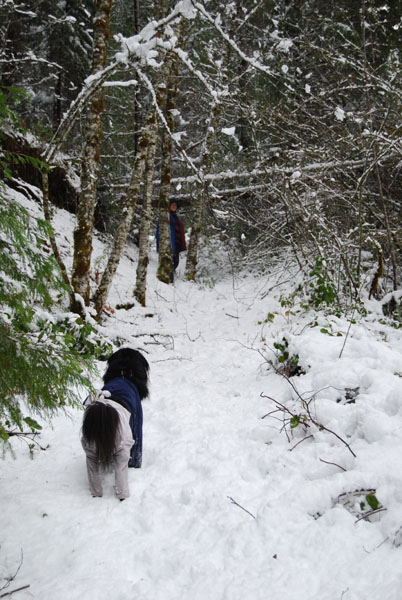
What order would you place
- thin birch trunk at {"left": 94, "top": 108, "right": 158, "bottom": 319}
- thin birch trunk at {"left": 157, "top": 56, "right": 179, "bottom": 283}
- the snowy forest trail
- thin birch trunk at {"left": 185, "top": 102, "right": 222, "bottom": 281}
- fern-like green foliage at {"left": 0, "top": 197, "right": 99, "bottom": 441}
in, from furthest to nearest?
thin birch trunk at {"left": 185, "top": 102, "right": 222, "bottom": 281}
thin birch trunk at {"left": 157, "top": 56, "right": 179, "bottom": 283}
thin birch trunk at {"left": 94, "top": 108, "right": 158, "bottom": 319}
the snowy forest trail
fern-like green foliage at {"left": 0, "top": 197, "right": 99, "bottom": 441}

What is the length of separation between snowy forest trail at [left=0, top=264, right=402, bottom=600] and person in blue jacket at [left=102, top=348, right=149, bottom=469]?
286mm

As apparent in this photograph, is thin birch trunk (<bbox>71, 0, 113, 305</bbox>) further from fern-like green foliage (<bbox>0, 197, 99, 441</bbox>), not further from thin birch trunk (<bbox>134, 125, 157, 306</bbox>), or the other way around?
fern-like green foliage (<bbox>0, 197, 99, 441</bbox>)

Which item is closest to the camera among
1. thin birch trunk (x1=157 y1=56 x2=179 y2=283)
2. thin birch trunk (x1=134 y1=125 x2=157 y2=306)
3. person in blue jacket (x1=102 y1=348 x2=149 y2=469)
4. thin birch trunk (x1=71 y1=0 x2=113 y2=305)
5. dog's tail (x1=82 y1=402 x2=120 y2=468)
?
dog's tail (x1=82 y1=402 x2=120 y2=468)

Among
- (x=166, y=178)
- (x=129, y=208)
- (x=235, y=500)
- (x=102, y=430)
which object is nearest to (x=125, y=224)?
(x=129, y=208)

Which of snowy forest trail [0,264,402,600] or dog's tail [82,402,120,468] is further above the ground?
dog's tail [82,402,120,468]

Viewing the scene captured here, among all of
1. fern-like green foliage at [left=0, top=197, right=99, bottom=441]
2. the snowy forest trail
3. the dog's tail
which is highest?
fern-like green foliage at [left=0, top=197, right=99, bottom=441]

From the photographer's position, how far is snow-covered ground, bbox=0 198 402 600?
222 centimetres

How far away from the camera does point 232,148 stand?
1298 centimetres

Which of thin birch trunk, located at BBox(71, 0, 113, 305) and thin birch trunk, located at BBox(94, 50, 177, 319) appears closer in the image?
thin birch trunk, located at BBox(71, 0, 113, 305)

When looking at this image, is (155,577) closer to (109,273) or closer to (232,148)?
(109,273)

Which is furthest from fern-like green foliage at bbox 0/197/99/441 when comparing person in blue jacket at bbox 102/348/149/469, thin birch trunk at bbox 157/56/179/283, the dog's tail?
thin birch trunk at bbox 157/56/179/283

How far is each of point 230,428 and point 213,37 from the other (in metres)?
12.6

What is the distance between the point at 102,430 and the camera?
3.07 m

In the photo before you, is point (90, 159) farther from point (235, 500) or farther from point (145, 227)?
point (235, 500)
